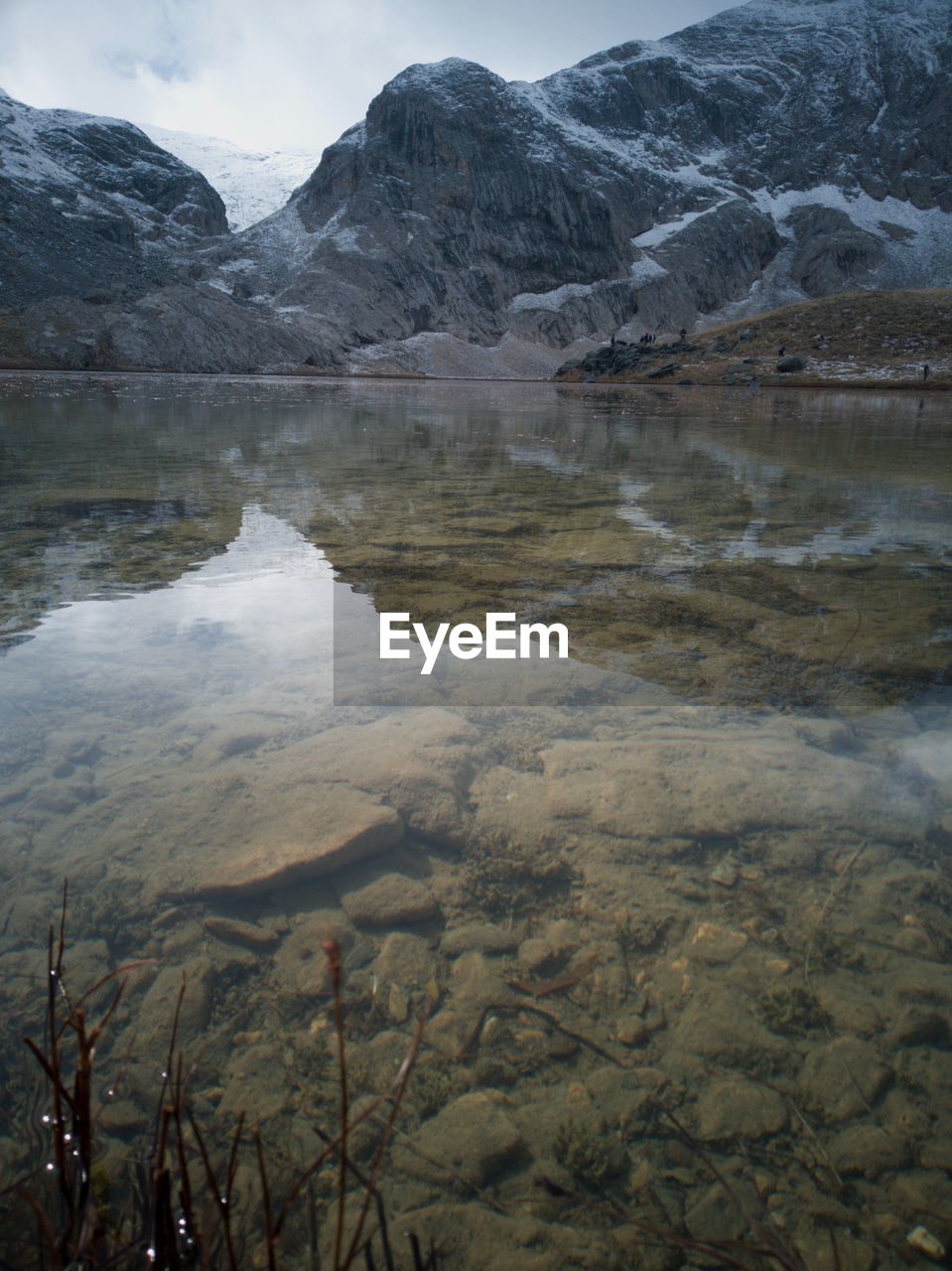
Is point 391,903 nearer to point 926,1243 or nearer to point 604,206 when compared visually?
point 926,1243

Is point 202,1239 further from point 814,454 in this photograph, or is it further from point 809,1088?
point 814,454

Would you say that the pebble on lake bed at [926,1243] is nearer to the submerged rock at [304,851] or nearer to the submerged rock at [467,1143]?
the submerged rock at [467,1143]

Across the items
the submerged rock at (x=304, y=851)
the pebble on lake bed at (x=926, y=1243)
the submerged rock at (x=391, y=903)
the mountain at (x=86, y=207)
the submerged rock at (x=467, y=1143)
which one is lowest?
the submerged rock at (x=467, y=1143)

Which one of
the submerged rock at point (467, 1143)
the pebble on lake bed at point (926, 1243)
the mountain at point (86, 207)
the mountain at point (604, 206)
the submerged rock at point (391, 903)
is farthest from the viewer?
the mountain at point (604, 206)

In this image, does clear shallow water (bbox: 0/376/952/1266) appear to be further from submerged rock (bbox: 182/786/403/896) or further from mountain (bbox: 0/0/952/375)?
mountain (bbox: 0/0/952/375)

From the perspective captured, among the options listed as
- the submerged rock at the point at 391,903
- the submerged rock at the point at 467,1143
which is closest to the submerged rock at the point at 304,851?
the submerged rock at the point at 391,903

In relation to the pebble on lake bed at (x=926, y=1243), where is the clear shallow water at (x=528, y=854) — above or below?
above
